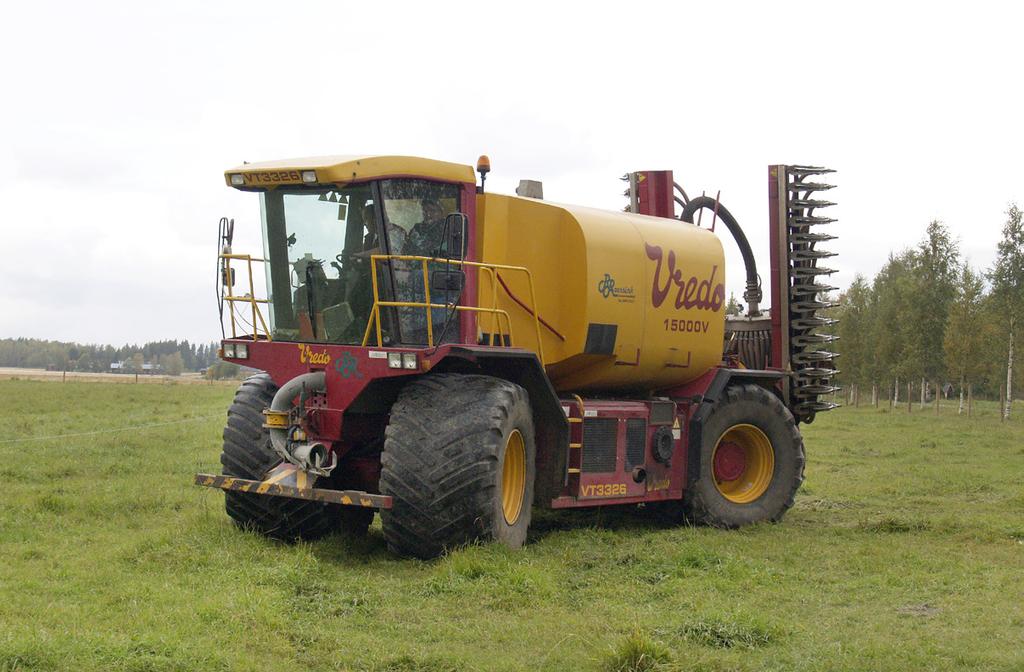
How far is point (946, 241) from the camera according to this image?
52281 millimetres

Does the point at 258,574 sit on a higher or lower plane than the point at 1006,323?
lower

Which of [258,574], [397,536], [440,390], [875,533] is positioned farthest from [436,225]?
[875,533]

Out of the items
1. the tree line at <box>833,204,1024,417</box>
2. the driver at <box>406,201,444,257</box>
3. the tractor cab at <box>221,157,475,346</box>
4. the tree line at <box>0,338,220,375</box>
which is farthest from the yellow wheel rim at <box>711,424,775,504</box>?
the tree line at <box>0,338,220,375</box>

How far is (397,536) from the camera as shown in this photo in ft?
33.6

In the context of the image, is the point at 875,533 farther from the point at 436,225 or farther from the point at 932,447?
the point at 932,447

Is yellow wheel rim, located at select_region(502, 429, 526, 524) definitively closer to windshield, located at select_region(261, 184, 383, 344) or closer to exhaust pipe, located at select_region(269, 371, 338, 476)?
exhaust pipe, located at select_region(269, 371, 338, 476)

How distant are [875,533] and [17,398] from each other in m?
33.5

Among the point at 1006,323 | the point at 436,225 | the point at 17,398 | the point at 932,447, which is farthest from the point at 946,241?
the point at 436,225

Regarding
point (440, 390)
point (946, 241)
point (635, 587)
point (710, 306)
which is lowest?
point (635, 587)

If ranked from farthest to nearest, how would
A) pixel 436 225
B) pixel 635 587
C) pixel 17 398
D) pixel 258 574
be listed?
pixel 17 398 → pixel 436 225 → pixel 635 587 → pixel 258 574

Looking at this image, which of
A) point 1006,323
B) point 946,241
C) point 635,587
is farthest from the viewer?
point 946,241

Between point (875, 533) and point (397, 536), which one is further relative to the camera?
point (875, 533)

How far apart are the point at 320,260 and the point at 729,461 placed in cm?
631

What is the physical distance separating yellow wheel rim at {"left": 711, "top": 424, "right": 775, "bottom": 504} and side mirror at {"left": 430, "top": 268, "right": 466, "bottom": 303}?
518 cm
